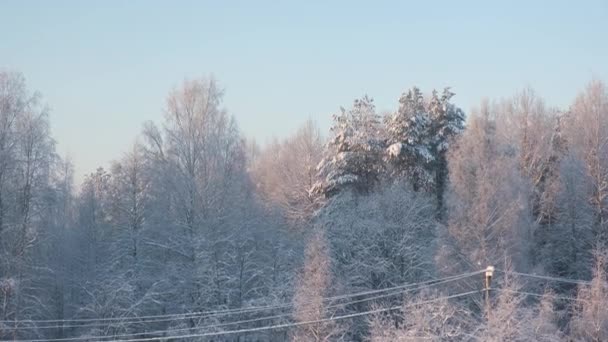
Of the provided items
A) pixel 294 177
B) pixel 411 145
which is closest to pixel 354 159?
pixel 411 145

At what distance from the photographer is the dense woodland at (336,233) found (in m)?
33.3

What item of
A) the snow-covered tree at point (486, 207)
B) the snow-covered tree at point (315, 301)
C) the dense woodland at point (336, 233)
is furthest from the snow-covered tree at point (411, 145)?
the snow-covered tree at point (315, 301)

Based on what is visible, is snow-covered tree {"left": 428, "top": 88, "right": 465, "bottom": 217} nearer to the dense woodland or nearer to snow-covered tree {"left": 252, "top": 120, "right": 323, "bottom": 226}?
the dense woodland

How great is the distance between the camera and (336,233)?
134 feet

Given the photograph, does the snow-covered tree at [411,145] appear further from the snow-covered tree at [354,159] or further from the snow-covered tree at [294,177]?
the snow-covered tree at [294,177]

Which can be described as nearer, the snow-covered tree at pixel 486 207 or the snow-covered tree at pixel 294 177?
the snow-covered tree at pixel 486 207

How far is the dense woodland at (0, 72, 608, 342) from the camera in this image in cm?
3328

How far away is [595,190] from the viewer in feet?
134

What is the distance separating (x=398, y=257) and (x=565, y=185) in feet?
33.5

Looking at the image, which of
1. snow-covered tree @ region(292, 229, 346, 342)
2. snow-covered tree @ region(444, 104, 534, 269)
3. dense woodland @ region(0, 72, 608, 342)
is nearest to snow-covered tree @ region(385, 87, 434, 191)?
dense woodland @ region(0, 72, 608, 342)

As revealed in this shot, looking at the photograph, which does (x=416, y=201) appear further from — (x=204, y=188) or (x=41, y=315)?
(x=41, y=315)

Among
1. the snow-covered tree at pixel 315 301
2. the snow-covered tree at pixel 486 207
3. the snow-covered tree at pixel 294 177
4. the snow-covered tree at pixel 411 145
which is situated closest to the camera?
the snow-covered tree at pixel 315 301

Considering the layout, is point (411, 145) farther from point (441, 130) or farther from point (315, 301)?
point (315, 301)

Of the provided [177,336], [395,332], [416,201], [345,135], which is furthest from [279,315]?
[345,135]
